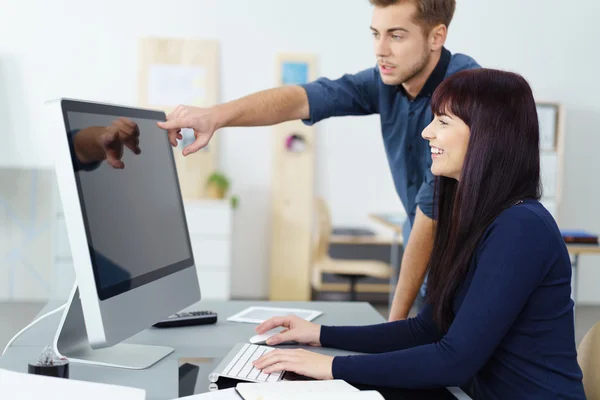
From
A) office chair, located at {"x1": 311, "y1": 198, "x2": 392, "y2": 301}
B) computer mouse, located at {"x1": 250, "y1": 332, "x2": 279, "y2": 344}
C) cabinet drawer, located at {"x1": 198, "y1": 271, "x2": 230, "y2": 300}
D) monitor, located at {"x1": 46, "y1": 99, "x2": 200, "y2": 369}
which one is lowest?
cabinet drawer, located at {"x1": 198, "y1": 271, "x2": 230, "y2": 300}

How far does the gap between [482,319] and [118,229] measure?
0.74 meters

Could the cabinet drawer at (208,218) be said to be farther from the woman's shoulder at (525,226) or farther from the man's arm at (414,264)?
the woman's shoulder at (525,226)

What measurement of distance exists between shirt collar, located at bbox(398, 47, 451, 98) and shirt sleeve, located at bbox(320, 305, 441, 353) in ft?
2.77

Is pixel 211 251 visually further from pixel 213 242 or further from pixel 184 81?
pixel 184 81

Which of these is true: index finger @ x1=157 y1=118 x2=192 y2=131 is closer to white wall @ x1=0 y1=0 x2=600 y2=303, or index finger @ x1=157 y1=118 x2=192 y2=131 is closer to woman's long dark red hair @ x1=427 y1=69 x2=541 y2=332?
woman's long dark red hair @ x1=427 y1=69 x2=541 y2=332

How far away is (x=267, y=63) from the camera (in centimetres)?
617

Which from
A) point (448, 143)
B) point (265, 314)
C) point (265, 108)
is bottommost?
point (265, 314)

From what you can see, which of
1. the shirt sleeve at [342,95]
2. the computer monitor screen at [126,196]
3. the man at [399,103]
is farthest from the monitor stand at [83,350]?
the shirt sleeve at [342,95]

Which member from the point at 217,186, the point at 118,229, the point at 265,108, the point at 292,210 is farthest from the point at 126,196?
the point at 292,210

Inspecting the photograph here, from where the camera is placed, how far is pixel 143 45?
235 inches

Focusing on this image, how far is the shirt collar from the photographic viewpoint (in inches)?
88.7

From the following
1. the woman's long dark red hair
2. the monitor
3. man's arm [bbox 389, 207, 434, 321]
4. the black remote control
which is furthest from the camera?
man's arm [bbox 389, 207, 434, 321]

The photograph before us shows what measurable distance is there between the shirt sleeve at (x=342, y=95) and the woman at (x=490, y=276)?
842 mm

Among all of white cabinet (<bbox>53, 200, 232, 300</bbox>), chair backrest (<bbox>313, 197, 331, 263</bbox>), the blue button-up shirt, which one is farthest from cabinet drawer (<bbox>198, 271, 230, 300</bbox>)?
the blue button-up shirt
